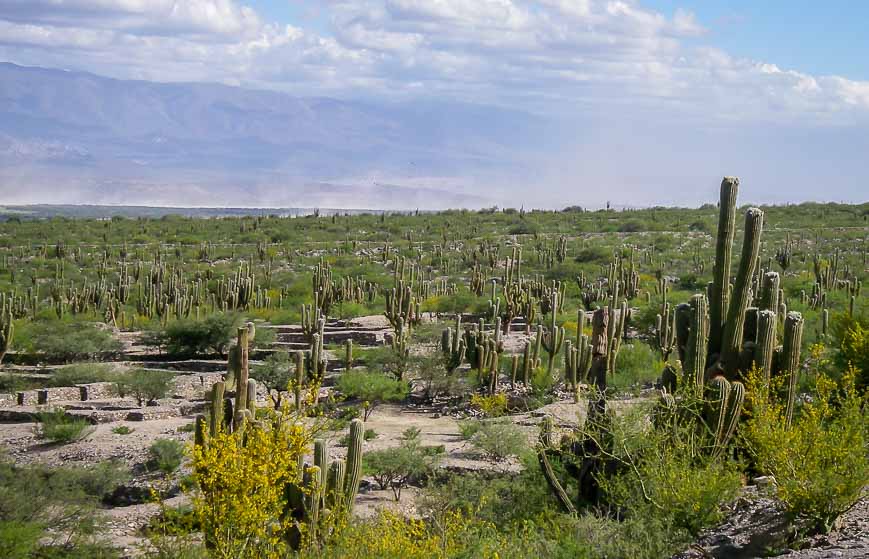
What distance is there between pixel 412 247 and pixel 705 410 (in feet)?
156

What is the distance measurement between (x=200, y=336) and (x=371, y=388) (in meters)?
8.16

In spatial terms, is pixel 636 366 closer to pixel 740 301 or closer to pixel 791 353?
pixel 740 301

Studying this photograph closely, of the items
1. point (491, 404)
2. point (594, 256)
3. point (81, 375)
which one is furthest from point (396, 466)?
point (594, 256)

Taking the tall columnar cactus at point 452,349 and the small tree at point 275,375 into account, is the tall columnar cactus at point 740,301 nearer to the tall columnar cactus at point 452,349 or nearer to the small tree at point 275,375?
the tall columnar cactus at point 452,349

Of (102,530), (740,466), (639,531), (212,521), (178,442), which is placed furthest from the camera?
(178,442)

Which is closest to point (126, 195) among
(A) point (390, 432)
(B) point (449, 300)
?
(B) point (449, 300)

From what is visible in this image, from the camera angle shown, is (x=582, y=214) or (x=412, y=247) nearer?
(x=412, y=247)

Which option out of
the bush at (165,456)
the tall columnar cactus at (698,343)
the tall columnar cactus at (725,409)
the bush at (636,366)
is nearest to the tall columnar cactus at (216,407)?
the bush at (165,456)

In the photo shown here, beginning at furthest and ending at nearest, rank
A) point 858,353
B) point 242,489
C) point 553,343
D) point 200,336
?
point 200,336 < point 553,343 < point 858,353 < point 242,489

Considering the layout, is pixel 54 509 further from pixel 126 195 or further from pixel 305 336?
pixel 126 195

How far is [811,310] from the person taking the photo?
29.7 metres

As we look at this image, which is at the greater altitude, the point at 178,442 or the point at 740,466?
the point at 740,466

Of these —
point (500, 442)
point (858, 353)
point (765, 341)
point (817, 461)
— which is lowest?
point (500, 442)

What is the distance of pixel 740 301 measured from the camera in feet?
46.1
